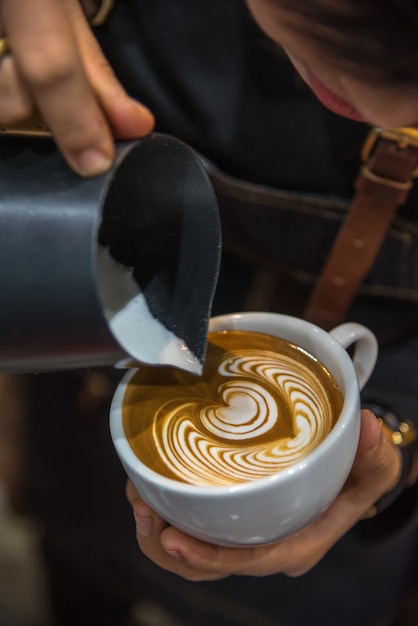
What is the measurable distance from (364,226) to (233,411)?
0.35 metres

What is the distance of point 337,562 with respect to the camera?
3.65 ft

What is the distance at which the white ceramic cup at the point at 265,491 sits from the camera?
2.05 ft

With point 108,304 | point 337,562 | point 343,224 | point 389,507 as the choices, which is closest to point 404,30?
point 108,304

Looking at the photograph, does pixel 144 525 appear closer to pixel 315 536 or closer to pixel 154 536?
pixel 154 536

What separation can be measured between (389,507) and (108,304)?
0.60 meters

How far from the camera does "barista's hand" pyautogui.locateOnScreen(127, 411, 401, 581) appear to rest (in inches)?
29.6

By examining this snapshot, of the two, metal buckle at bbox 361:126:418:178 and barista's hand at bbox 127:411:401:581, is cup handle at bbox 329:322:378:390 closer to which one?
barista's hand at bbox 127:411:401:581

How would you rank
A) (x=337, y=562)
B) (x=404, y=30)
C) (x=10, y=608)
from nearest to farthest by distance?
(x=404, y=30), (x=337, y=562), (x=10, y=608)

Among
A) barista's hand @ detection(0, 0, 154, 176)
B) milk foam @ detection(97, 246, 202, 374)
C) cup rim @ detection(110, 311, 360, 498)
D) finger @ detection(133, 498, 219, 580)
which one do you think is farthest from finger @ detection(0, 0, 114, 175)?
finger @ detection(133, 498, 219, 580)

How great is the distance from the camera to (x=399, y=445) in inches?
39.1

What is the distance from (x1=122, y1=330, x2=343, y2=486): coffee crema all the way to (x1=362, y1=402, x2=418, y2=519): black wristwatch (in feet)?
0.84

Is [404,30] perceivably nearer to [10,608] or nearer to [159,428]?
[159,428]

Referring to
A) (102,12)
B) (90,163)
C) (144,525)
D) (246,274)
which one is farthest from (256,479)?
(102,12)

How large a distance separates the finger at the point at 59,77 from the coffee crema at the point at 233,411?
295mm
